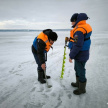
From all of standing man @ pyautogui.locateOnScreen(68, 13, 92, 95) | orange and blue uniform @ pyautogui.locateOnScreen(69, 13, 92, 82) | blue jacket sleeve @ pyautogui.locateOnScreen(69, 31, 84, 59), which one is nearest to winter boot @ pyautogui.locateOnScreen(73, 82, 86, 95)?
standing man @ pyautogui.locateOnScreen(68, 13, 92, 95)

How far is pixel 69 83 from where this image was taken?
3.55m

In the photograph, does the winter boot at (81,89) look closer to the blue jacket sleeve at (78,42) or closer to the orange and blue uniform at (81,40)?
the orange and blue uniform at (81,40)

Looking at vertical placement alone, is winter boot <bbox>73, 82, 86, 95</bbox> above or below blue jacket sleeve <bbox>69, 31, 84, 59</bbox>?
below

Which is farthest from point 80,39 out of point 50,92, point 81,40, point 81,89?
point 50,92

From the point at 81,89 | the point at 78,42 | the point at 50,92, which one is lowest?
the point at 50,92

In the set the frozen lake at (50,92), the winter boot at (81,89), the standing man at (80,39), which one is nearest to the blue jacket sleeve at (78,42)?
the standing man at (80,39)

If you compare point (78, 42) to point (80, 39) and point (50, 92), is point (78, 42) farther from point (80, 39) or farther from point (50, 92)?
point (50, 92)

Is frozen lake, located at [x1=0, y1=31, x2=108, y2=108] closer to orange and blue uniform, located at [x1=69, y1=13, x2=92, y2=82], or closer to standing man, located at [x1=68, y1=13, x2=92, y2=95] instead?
standing man, located at [x1=68, y1=13, x2=92, y2=95]

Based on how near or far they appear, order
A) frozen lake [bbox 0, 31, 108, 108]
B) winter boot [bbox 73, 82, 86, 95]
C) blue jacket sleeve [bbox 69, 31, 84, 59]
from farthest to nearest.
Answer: winter boot [bbox 73, 82, 86, 95], frozen lake [bbox 0, 31, 108, 108], blue jacket sleeve [bbox 69, 31, 84, 59]

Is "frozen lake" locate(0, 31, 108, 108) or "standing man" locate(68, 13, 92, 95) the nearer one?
"standing man" locate(68, 13, 92, 95)

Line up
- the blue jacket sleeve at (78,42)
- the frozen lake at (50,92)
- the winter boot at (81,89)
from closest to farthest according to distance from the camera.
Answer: the blue jacket sleeve at (78,42) → the frozen lake at (50,92) → the winter boot at (81,89)

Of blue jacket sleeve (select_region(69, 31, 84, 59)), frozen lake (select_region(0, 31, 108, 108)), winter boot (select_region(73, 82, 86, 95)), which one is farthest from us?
winter boot (select_region(73, 82, 86, 95))

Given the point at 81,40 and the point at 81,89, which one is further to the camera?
the point at 81,89

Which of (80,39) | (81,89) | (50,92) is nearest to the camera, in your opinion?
(80,39)
